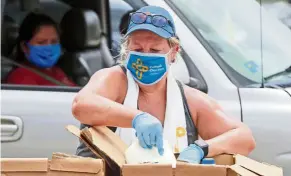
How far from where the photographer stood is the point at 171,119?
273cm

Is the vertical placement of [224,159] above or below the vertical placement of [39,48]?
below

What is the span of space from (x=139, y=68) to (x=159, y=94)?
141 mm

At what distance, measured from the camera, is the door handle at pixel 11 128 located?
3.86 m

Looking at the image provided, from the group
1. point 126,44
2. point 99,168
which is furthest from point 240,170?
point 126,44

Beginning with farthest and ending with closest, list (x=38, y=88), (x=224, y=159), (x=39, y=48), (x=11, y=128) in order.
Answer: (x=39, y=48) < (x=38, y=88) < (x=11, y=128) < (x=224, y=159)

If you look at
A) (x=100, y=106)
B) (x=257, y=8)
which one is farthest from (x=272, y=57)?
(x=100, y=106)

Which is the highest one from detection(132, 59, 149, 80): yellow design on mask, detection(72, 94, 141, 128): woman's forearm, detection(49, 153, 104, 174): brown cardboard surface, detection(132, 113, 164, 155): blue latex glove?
detection(132, 59, 149, 80): yellow design on mask

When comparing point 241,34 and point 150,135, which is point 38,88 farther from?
point 150,135

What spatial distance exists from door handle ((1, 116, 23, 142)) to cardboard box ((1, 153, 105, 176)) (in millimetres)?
1718

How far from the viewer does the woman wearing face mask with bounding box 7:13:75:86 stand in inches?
178

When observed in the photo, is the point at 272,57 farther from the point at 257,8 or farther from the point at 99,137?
the point at 99,137

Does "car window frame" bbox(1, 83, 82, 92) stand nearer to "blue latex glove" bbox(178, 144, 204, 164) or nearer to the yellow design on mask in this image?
the yellow design on mask

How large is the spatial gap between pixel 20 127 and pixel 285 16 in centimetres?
163

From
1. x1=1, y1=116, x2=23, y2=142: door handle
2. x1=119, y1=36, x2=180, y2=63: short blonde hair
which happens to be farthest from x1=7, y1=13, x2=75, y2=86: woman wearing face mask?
x1=119, y1=36, x2=180, y2=63: short blonde hair
